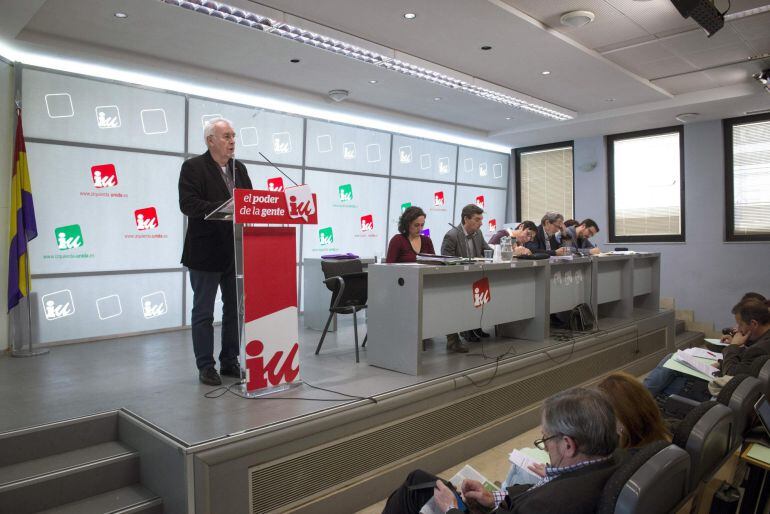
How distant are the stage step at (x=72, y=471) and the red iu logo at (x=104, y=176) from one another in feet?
9.65

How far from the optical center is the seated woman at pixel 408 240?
418 centimetres

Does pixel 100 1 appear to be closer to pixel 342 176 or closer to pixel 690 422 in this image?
pixel 342 176

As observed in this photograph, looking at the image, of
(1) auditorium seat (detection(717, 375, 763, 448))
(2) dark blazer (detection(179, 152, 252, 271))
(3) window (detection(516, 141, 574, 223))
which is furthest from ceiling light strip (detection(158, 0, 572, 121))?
(1) auditorium seat (detection(717, 375, 763, 448))

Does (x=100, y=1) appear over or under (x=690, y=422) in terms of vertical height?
over

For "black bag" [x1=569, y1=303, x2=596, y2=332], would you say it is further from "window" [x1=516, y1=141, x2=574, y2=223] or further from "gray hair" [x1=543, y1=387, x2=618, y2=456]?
"window" [x1=516, y1=141, x2=574, y2=223]

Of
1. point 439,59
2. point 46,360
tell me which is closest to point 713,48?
point 439,59

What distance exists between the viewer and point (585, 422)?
4.88ft

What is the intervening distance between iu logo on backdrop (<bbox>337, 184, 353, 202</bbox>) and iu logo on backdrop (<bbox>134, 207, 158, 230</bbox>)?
2394 mm

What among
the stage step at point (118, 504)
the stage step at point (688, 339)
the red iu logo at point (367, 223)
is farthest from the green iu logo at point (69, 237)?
the stage step at point (688, 339)

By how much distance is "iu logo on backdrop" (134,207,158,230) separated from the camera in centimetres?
520

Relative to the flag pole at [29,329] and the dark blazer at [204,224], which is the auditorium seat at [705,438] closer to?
the dark blazer at [204,224]

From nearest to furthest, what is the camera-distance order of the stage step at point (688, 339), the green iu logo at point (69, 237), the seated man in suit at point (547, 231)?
the green iu logo at point (69, 237) → the seated man in suit at point (547, 231) → the stage step at point (688, 339)

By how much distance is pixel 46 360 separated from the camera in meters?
4.03

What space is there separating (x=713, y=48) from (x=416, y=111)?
353cm
